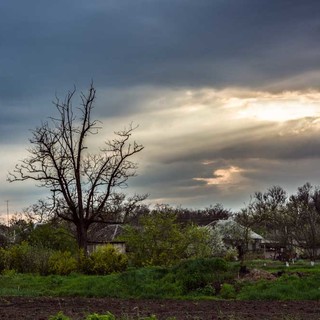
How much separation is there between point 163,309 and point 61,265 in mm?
15085

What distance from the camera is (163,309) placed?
17.7m

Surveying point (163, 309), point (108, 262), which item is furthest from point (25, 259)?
point (163, 309)

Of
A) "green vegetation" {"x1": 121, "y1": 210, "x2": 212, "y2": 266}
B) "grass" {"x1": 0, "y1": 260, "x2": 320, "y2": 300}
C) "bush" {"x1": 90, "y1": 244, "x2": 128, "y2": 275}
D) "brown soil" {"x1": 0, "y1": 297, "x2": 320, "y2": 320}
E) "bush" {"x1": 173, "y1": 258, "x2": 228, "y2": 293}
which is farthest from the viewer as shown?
"green vegetation" {"x1": 121, "y1": 210, "x2": 212, "y2": 266}

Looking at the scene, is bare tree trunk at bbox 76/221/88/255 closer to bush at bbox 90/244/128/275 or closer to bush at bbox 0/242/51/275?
bush at bbox 0/242/51/275

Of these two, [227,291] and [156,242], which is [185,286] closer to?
[227,291]

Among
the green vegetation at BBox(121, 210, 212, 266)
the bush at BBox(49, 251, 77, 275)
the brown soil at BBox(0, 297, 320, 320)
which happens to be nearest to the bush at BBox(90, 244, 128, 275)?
the green vegetation at BBox(121, 210, 212, 266)

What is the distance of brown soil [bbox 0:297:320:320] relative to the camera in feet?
51.5

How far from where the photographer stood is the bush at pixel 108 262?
104 ft

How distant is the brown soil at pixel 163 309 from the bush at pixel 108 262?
992 cm

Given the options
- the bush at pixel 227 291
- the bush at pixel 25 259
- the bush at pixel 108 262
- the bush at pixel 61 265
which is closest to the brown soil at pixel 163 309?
the bush at pixel 227 291

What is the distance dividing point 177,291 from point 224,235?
104 ft

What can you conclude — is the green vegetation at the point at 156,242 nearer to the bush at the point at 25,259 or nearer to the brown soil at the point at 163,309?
the bush at the point at 25,259

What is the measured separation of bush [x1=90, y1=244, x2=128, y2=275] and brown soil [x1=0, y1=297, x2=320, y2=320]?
9.92 metres

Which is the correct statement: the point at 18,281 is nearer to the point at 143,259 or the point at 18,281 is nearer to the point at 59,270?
the point at 59,270
